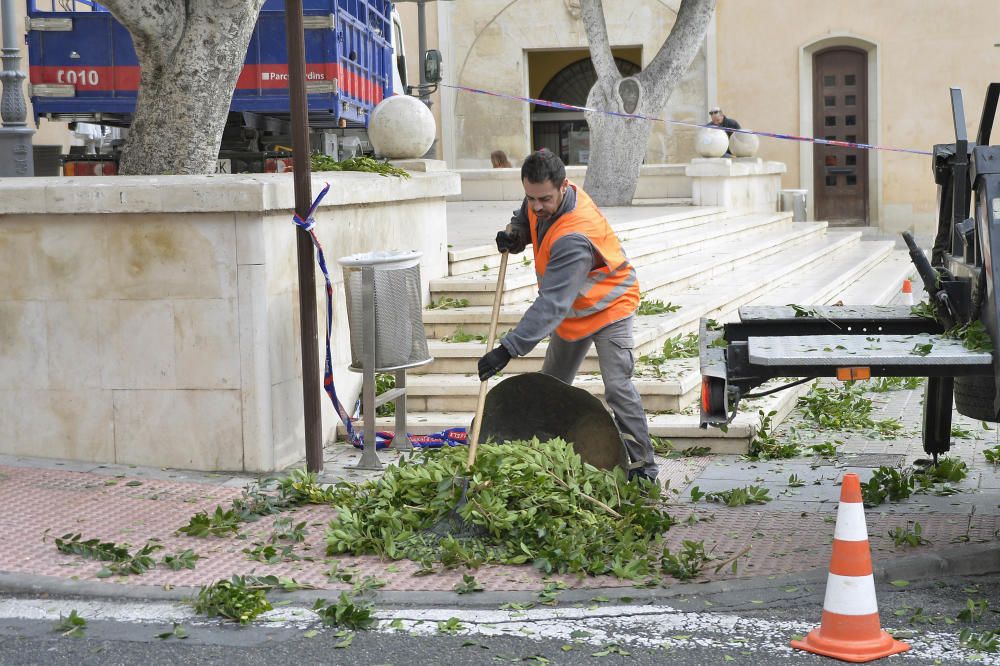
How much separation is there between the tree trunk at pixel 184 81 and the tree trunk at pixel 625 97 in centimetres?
1074

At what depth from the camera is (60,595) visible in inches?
209

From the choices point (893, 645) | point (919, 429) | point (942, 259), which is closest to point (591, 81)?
point (919, 429)

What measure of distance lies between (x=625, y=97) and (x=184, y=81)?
1120 cm

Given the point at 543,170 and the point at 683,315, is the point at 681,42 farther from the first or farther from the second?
the point at 543,170

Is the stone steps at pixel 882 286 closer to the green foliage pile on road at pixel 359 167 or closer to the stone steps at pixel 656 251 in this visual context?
the stone steps at pixel 656 251

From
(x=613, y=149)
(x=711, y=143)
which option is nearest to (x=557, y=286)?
(x=613, y=149)

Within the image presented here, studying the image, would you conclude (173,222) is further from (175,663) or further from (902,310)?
(902,310)

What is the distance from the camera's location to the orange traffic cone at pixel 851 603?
4.52m

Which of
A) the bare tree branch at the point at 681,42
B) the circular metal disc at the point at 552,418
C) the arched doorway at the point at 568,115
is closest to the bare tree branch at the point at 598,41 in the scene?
the bare tree branch at the point at 681,42

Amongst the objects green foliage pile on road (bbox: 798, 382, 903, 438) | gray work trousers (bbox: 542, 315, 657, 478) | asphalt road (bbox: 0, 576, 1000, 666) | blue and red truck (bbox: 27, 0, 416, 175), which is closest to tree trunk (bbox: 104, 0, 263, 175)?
gray work trousers (bbox: 542, 315, 657, 478)

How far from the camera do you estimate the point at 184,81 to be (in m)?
8.46

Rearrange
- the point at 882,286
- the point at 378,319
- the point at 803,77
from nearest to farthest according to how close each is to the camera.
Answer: the point at 378,319, the point at 882,286, the point at 803,77

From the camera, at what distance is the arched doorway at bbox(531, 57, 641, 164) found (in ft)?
95.6

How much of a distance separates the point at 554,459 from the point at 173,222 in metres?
2.67
